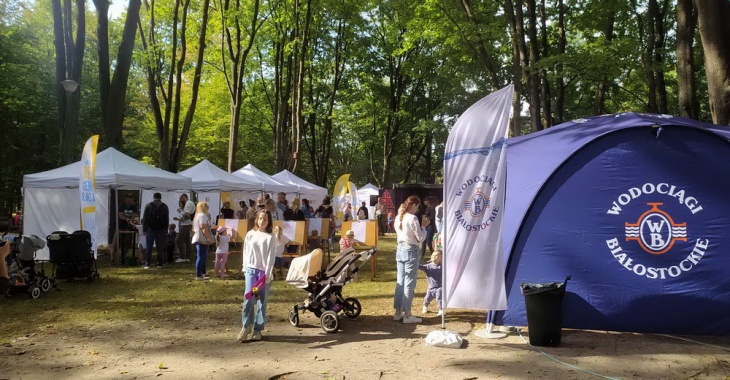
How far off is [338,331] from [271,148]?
116ft

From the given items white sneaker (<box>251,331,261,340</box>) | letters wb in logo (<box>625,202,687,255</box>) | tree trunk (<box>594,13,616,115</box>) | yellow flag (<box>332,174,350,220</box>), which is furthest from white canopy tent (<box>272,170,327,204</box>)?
letters wb in logo (<box>625,202,687,255</box>)

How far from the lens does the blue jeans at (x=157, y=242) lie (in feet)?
44.4

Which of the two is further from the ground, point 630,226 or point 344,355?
point 630,226

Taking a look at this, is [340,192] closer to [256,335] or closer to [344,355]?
[256,335]

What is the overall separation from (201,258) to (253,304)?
5304mm

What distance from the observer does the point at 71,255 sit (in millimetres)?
11164

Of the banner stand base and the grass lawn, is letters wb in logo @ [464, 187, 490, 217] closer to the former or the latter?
the banner stand base

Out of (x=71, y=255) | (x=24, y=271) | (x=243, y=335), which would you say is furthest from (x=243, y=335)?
(x=71, y=255)

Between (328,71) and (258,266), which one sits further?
(328,71)

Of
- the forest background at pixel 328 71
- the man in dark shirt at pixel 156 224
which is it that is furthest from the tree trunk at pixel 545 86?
the man in dark shirt at pixel 156 224

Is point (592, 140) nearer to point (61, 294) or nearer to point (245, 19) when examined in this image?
point (61, 294)

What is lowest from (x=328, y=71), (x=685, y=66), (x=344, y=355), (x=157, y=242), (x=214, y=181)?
(x=344, y=355)

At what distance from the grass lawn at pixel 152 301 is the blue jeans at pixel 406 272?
86 cm

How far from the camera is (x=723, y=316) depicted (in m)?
6.65
